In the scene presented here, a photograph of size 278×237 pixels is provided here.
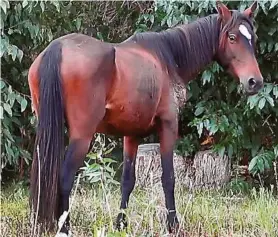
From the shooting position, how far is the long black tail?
11.6ft

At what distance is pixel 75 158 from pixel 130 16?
3393 mm

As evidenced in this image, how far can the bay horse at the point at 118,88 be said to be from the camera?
3592 mm

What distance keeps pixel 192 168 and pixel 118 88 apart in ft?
9.21

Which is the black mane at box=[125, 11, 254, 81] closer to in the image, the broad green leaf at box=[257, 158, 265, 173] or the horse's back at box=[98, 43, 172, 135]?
the horse's back at box=[98, 43, 172, 135]

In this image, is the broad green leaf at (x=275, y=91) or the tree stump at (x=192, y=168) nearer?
the broad green leaf at (x=275, y=91)

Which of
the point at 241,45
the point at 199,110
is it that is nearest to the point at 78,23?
the point at 199,110

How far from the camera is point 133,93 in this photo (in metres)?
3.86

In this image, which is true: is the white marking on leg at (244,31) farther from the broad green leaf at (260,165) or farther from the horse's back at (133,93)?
the broad green leaf at (260,165)

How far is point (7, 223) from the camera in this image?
4.12m

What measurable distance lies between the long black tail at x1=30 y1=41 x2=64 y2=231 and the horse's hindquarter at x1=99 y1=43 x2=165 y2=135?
1.21 feet

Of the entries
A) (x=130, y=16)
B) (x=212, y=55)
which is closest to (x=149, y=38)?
(x=212, y=55)

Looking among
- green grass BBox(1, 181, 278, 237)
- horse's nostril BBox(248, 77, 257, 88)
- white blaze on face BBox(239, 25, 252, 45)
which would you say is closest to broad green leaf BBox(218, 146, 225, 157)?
green grass BBox(1, 181, 278, 237)

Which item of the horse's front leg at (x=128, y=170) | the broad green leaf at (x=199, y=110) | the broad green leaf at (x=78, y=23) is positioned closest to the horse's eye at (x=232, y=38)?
the horse's front leg at (x=128, y=170)

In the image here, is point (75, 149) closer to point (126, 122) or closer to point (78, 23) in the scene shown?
point (126, 122)
